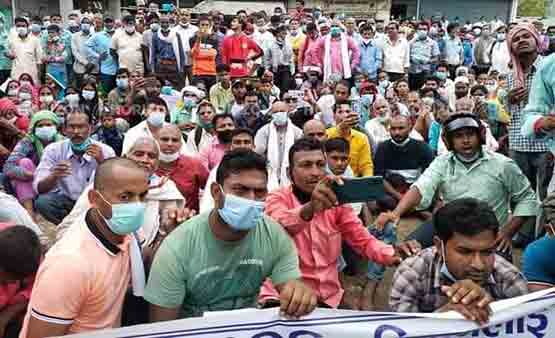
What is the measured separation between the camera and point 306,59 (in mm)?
11773

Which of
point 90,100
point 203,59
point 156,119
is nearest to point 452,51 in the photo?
point 203,59

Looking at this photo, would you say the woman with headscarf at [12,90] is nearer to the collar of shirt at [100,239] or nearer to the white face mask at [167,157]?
the white face mask at [167,157]

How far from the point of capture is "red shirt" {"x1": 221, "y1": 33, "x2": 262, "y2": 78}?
1149 centimetres

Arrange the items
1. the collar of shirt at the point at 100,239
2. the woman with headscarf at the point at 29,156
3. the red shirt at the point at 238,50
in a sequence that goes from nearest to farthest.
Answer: the collar of shirt at the point at 100,239 → the woman with headscarf at the point at 29,156 → the red shirt at the point at 238,50

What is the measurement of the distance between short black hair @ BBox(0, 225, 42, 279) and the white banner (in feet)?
2.01

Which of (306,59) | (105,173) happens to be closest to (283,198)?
(105,173)

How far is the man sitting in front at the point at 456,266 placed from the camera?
266 centimetres

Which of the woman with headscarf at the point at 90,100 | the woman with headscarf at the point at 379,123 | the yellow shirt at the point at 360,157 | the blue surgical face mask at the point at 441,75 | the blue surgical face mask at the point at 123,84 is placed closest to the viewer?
the yellow shirt at the point at 360,157

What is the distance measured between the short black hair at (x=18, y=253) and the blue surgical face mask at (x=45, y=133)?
336 centimetres

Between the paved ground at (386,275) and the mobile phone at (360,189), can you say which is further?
the paved ground at (386,275)

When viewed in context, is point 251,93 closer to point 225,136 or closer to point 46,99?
point 225,136

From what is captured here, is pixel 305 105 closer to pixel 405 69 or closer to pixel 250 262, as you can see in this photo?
pixel 405 69

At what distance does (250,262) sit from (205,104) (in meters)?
4.65

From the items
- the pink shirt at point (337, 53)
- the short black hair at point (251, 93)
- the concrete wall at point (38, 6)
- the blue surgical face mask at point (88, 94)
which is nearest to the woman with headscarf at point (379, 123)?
the short black hair at point (251, 93)
